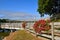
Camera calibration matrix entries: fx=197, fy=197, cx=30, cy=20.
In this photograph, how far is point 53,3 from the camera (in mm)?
41969

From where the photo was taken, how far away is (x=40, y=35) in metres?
17.2

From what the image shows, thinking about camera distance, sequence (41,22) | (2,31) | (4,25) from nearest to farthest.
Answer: (41,22) < (4,25) < (2,31)

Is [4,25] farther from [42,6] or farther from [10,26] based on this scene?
[42,6]

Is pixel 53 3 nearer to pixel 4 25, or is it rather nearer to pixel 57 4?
pixel 57 4

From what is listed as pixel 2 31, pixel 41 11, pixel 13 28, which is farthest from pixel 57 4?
pixel 2 31

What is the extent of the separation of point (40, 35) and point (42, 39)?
159cm

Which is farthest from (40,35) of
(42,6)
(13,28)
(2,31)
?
(2,31)

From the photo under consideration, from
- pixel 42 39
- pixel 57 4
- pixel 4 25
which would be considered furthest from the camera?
pixel 4 25

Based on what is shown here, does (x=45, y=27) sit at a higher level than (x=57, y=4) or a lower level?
lower

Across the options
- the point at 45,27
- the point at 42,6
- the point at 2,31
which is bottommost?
the point at 2,31

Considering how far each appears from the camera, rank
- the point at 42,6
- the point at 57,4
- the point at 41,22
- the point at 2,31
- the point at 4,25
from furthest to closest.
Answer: the point at 2,31 → the point at 4,25 → the point at 57,4 → the point at 42,6 → the point at 41,22

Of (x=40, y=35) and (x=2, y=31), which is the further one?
(x=2, y=31)

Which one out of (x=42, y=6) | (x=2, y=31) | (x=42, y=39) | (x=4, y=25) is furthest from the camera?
(x=2, y=31)

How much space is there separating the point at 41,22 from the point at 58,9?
29472 millimetres
